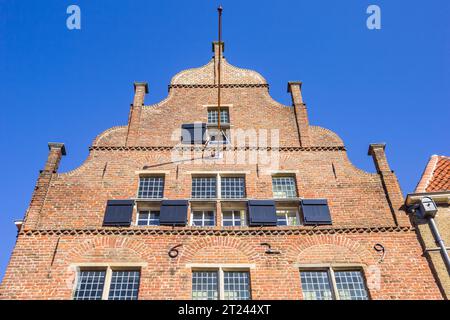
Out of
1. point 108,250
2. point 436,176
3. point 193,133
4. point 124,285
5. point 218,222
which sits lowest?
point 124,285

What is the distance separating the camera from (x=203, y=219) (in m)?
10.5

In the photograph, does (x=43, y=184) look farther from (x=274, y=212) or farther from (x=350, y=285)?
(x=350, y=285)

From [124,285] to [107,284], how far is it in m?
0.35

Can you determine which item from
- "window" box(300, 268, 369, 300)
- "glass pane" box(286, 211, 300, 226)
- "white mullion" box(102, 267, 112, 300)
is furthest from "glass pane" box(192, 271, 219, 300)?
"glass pane" box(286, 211, 300, 226)

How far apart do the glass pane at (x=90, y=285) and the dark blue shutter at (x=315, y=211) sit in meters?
4.87

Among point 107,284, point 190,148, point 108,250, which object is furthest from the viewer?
point 190,148

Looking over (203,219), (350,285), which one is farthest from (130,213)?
(350,285)

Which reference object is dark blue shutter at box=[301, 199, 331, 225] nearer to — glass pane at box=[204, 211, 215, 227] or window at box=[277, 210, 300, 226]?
window at box=[277, 210, 300, 226]

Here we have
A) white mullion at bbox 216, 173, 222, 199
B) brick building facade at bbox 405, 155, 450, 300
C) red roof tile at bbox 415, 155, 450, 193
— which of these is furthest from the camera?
red roof tile at bbox 415, 155, 450, 193

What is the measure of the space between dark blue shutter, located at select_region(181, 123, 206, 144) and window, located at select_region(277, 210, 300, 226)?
3.22m

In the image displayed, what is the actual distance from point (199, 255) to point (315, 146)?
4.84 meters

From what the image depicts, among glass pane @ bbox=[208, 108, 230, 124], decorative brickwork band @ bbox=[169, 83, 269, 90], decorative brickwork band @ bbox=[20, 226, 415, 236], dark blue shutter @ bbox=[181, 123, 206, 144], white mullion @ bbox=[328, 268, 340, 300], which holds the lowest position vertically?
white mullion @ bbox=[328, 268, 340, 300]

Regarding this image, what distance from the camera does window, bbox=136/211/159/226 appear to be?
1039cm

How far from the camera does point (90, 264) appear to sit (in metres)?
9.23
